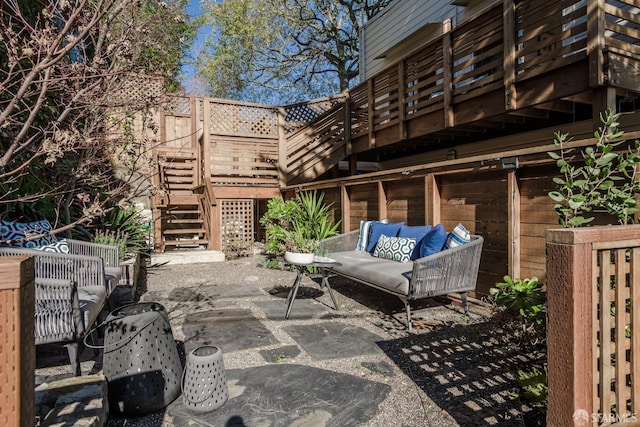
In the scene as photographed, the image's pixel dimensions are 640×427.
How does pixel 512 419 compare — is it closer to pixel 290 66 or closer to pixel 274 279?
pixel 274 279

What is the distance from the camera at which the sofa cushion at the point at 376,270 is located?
370cm

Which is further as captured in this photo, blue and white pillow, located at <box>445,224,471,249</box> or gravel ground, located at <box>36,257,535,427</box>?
blue and white pillow, located at <box>445,224,471,249</box>

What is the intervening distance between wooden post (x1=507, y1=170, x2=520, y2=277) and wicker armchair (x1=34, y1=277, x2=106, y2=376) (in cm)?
371

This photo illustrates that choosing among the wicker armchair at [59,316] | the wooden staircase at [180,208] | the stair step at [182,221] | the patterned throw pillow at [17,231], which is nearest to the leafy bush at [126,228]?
the wooden staircase at [180,208]

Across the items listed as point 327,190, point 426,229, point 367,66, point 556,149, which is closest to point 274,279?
point 327,190

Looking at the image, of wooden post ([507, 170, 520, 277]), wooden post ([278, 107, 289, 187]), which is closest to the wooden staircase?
wooden post ([278, 107, 289, 187])

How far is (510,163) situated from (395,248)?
1666 mm

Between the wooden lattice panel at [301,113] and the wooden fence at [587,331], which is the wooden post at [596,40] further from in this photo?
the wooden lattice panel at [301,113]

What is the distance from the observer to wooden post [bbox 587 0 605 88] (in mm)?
3699

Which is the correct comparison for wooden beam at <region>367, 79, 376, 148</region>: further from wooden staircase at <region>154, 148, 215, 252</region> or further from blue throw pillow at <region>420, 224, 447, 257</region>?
wooden staircase at <region>154, 148, 215, 252</region>

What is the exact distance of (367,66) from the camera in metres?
10.8

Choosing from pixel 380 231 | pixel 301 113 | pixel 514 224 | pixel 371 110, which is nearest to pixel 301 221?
pixel 380 231

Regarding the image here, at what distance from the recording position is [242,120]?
8977 mm

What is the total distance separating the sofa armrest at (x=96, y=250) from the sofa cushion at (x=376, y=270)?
254 centimetres
